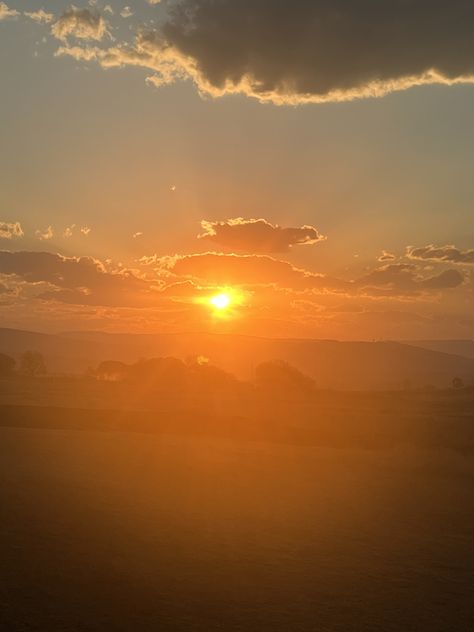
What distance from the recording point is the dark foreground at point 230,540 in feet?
41.4

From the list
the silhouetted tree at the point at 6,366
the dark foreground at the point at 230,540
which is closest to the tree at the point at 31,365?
the silhouetted tree at the point at 6,366

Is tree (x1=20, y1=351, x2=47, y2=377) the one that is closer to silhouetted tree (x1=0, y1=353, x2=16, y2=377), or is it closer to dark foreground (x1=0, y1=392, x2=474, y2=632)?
silhouetted tree (x1=0, y1=353, x2=16, y2=377)

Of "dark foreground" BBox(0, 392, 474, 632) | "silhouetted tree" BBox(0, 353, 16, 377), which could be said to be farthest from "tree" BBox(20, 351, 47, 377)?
"dark foreground" BBox(0, 392, 474, 632)

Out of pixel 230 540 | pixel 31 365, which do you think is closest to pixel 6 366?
pixel 31 365

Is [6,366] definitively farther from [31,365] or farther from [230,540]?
[230,540]

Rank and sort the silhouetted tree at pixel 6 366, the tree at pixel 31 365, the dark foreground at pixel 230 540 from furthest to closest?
the tree at pixel 31 365, the silhouetted tree at pixel 6 366, the dark foreground at pixel 230 540

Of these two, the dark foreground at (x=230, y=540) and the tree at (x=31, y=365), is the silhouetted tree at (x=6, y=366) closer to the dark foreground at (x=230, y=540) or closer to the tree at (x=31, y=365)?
the tree at (x=31, y=365)

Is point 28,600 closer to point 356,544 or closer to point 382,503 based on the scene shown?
point 356,544

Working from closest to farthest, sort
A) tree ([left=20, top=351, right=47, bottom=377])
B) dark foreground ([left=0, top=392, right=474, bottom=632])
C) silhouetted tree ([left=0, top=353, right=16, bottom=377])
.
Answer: dark foreground ([left=0, top=392, right=474, bottom=632]), silhouetted tree ([left=0, top=353, right=16, bottom=377]), tree ([left=20, top=351, right=47, bottom=377])

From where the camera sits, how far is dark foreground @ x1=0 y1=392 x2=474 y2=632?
12633 mm

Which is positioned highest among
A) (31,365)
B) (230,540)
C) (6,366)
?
(31,365)

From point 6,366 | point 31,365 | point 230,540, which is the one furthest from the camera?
point 31,365

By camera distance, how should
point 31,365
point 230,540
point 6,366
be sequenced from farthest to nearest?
point 31,365, point 6,366, point 230,540

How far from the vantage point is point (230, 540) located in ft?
56.9
